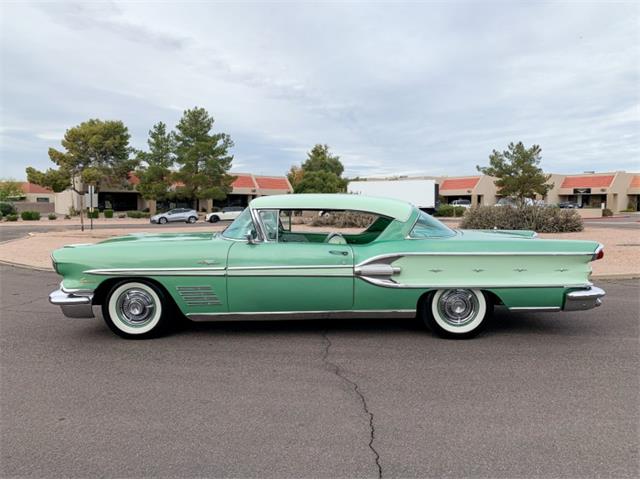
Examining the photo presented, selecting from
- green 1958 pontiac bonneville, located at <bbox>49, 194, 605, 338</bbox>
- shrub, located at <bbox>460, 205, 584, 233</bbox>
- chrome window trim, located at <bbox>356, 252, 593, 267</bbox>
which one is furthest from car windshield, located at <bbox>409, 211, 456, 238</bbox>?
shrub, located at <bbox>460, 205, 584, 233</bbox>

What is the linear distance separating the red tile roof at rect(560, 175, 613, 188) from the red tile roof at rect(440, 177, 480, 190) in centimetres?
1340

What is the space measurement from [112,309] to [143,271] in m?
0.58

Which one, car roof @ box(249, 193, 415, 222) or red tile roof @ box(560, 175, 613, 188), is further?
red tile roof @ box(560, 175, 613, 188)

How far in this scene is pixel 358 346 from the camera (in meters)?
4.96

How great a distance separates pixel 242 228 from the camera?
5.34m

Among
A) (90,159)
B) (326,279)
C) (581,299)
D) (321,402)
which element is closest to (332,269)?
(326,279)

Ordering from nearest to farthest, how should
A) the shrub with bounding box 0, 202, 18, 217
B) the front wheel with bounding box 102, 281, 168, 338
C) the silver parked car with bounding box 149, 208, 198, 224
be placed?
the front wheel with bounding box 102, 281, 168, 338 < the silver parked car with bounding box 149, 208, 198, 224 < the shrub with bounding box 0, 202, 18, 217

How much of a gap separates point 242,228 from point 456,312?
2458 millimetres

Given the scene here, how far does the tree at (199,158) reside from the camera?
155 feet

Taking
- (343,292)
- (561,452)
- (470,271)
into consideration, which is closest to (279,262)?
(343,292)

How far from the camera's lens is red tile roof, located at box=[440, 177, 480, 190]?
66.0 m

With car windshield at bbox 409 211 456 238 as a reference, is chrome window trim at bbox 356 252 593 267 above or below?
below

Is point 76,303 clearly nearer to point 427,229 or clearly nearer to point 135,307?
point 135,307

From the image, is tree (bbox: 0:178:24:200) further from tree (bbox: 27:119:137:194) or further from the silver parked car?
the silver parked car
